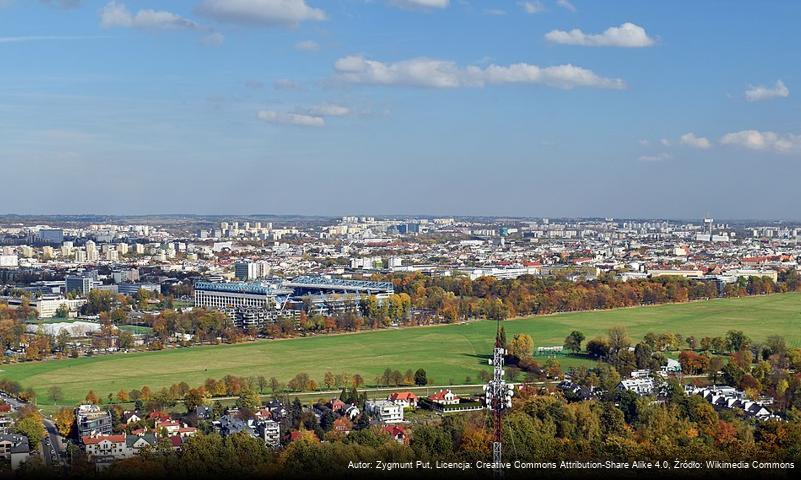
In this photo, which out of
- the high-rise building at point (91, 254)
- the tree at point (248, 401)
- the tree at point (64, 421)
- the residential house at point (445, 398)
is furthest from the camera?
the high-rise building at point (91, 254)

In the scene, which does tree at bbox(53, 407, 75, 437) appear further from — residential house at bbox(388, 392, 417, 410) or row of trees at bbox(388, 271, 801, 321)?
row of trees at bbox(388, 271, 801, 321)

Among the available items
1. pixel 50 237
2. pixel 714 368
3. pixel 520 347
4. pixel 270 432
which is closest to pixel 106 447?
pixel 270 432

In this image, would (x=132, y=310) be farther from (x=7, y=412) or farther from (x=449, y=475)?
(x=449, y=475)

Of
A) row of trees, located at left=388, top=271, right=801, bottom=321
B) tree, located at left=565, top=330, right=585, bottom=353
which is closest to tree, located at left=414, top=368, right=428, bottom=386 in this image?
tree, located at left=565, top=330, right=585, bottom=353

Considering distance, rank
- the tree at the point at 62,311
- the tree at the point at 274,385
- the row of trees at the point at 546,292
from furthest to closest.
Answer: the tree at the point at 62,311
the row of trees at the point at 546,292
the tree at the point at 274,385

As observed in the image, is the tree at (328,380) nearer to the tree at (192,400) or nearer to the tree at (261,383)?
the tree at (261,383)

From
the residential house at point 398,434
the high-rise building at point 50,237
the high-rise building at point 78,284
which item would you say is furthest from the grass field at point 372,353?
the high-rise building at point 50,237

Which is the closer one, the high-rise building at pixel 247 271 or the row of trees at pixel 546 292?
the row of trees at pixel 546 292
